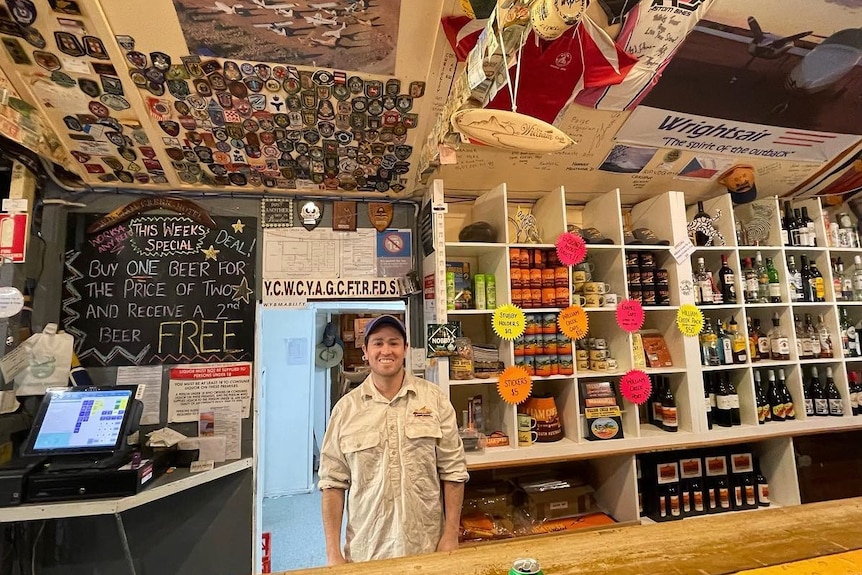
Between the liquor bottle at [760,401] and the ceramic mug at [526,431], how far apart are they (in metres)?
1.39

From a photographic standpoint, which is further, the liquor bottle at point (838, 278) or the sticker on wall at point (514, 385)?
the liquor bottle at point (838, 278)

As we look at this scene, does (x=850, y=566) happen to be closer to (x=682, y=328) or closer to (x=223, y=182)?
(x=682, y=328)

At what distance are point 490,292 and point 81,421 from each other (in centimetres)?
198

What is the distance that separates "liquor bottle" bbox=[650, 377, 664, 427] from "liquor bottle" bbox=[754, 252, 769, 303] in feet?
2.64

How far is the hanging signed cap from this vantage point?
2.50m

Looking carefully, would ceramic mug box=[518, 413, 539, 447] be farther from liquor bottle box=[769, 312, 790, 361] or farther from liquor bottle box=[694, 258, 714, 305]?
liquor bottle box=[769, 312, 790, 361]

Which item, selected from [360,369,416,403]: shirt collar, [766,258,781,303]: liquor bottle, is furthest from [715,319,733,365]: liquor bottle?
[360,369,416,403]: shirt collar

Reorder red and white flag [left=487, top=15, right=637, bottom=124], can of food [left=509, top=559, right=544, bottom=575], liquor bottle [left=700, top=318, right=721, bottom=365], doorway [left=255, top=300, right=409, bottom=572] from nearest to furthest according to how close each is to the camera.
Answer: can of food [left=509, top=559, right=544, bottom=575]
red and white flag [left=487, top=15, right=637, bottom=124]
liquor bottle [left=700, top=318, right=721, bottom=365]
doorway [left=255, top=300, right=409, bottom=572]

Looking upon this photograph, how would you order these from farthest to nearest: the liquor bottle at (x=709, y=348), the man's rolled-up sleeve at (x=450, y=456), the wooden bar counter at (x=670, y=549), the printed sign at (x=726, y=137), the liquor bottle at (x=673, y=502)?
the liquor bottle at (x=709, y=348)
the liquor bottle at (x=673, y=502)
the printed sign at (x=726, y=137)
the man's rolled-up sleeve at (x=450, y=456)
the wooden bar counter at (x=670, y=549)

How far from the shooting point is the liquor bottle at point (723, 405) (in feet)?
7.88

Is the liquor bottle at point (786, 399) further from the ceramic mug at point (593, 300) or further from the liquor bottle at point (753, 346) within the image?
the ceramic mug at point (593, 300)

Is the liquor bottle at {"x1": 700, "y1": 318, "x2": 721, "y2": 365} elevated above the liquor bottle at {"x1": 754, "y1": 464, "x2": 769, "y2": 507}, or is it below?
above

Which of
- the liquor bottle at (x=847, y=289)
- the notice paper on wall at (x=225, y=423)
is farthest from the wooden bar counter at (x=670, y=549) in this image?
the liquor bottle at (x=847, y=289)

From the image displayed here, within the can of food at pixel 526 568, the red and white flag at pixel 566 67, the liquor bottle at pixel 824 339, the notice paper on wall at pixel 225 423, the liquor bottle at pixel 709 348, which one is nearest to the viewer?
the can of food at pixel 526 568
